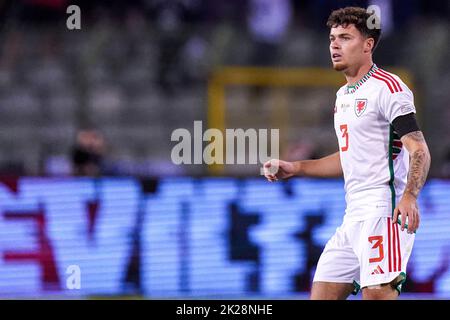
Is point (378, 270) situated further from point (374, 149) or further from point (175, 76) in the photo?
point (175, 76)

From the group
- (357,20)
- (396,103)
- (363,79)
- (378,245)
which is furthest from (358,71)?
(378,245)

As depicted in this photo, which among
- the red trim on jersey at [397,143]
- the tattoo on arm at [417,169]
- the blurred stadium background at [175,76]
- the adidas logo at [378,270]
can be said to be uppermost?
the blurred stadium background at [175,76]

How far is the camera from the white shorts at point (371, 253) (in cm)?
527

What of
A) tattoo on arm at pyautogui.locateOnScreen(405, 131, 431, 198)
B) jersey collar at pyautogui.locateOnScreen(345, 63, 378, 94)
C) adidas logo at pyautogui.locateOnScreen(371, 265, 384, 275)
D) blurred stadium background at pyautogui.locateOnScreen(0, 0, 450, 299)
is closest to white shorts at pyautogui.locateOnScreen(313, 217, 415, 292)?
adidas logo at pyautogui.locateOnScreen(371, 265, 384, 275)

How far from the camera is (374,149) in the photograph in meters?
5.39

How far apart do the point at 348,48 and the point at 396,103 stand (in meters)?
0.47

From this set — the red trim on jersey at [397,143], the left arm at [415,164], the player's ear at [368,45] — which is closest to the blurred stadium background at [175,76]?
the player's ear at [368,45]

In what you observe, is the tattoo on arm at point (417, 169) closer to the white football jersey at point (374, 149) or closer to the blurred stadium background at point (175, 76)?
the white football jersey at point (374, 149)

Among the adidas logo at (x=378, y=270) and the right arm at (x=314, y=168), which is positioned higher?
the right arm at (x=314, y=168)

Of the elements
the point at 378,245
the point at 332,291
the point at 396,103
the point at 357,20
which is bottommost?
the point at 332,291

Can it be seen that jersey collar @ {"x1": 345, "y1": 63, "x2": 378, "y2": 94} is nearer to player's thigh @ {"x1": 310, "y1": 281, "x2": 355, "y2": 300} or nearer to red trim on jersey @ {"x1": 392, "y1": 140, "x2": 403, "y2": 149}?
red trim on jersey @ {"x1": 392, "y1": 140, "x2": 403, "y2": 149}
